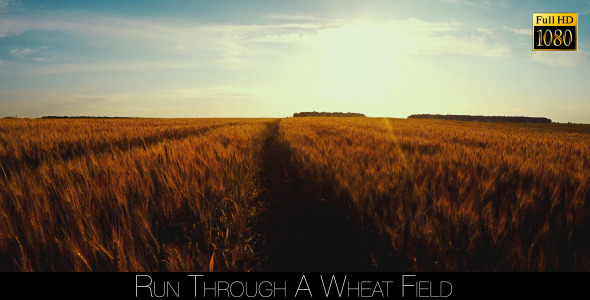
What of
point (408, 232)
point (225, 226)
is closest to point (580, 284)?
point (408, 232)

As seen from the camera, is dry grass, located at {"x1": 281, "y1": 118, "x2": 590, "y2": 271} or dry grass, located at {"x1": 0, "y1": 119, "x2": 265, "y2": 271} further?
dry grass, located at {"x1": 281, "y1": 118, "x2": 590, "y2": 271}

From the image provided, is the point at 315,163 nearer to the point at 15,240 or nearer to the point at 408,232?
the point at 408,232

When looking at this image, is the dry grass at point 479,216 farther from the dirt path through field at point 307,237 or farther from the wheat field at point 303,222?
the dirt path through field at point 307,237

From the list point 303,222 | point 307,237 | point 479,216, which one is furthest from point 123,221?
point 479,216

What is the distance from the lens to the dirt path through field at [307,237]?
78.3 inches

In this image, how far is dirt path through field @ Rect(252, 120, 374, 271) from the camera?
1989 millimetres

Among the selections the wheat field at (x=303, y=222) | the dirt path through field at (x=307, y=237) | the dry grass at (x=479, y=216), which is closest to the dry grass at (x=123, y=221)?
the wheat field at (x=303, y=222)

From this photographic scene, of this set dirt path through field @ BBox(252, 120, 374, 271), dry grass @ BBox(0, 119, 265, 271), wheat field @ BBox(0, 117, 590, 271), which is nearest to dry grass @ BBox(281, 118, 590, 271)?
wheat field @ BBox(0, 117, 590, 271)

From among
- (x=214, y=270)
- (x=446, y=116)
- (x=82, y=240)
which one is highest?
(x=446, y=116)

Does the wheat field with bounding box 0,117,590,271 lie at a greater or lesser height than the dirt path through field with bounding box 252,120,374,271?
greater

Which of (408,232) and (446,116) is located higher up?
(446,116)

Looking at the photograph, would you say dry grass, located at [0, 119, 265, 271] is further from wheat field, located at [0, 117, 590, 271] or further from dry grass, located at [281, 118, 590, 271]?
dry grass, located at [281, 118, 590, 271]

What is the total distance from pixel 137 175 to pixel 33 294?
154 cm

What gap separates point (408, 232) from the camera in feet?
5.95
